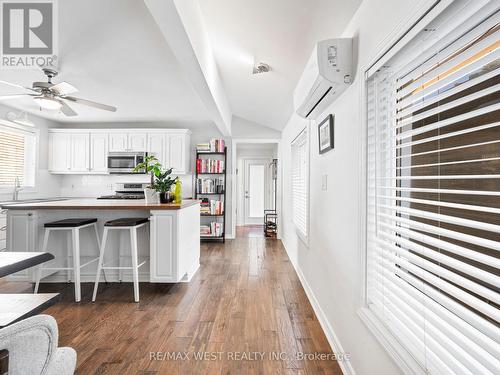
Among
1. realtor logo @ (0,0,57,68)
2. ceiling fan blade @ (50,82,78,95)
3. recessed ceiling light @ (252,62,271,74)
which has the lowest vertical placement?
ceiling fan blade @ (50,82,78,95)

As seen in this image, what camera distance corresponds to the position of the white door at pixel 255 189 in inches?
312

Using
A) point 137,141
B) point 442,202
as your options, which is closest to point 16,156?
point 137,141

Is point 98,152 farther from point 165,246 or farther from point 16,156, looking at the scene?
point 165,246

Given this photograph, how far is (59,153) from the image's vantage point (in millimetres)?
5242

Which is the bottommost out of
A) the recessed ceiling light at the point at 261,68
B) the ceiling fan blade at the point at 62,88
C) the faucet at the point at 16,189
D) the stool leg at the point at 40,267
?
the stool leg at the point at 40,267

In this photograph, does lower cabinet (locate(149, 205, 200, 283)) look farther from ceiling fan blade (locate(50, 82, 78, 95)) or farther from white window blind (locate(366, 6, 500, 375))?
white window blind (locate(366, 6, 500, 375))

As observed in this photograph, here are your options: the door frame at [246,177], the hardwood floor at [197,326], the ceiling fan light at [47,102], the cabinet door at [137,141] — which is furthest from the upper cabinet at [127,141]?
the door frame at [246,177]

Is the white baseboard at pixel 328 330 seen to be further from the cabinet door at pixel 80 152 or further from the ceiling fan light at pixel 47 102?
the cabinet door at pixel 80 152

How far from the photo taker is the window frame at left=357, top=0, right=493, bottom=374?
34.0 inches

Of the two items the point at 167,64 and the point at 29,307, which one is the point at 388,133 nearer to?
the point at 29,307

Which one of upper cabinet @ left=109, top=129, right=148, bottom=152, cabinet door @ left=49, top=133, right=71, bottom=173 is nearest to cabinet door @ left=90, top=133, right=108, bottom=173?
upper cabinet @ left=109, top=129, right=148, bottom=152

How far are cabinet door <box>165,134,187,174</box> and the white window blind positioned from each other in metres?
4.19

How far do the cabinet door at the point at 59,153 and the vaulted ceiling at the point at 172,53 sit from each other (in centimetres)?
86

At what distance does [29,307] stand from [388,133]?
162cm
